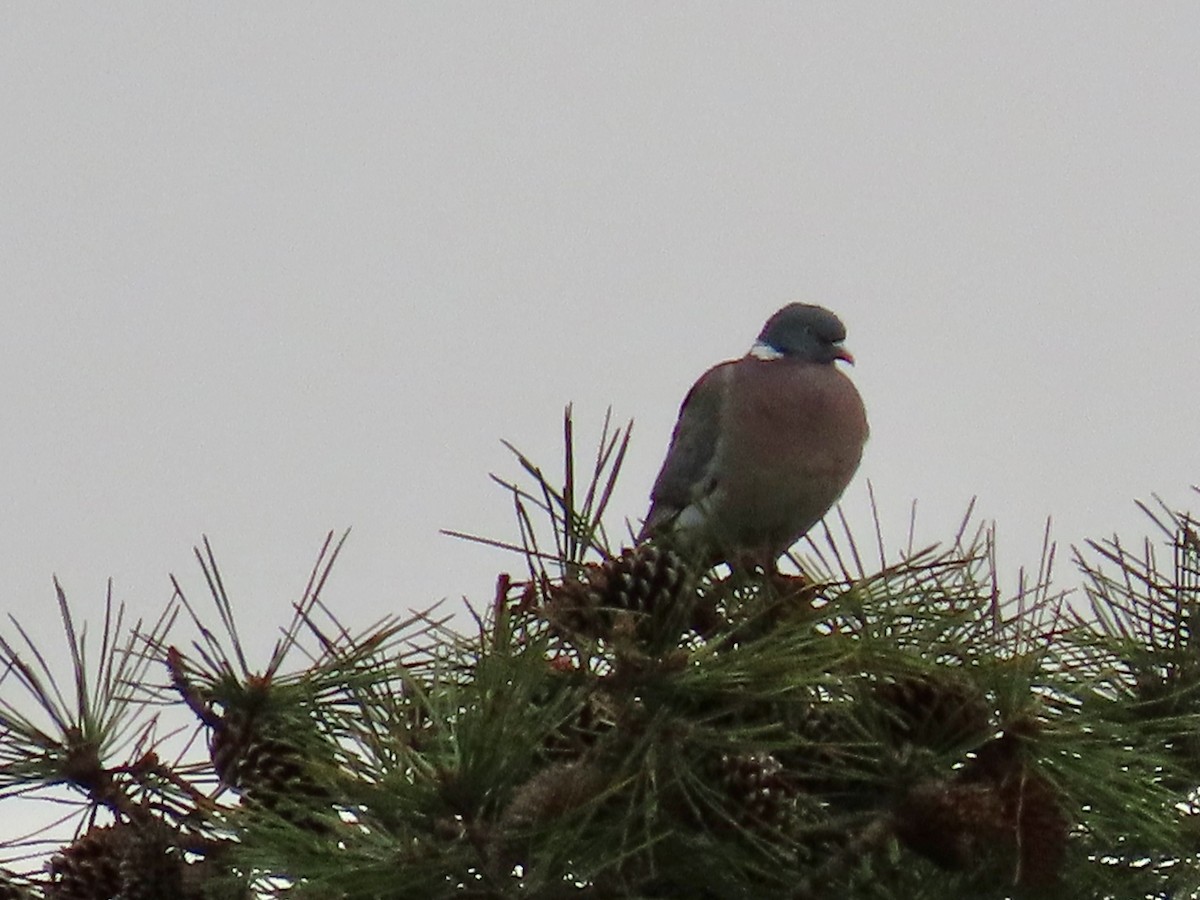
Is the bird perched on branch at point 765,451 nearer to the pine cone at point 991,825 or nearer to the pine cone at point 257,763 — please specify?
the pine cone at point 257,763

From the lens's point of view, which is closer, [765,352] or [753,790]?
[753,790]

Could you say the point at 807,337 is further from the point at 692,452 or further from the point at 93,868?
the point at 93,868

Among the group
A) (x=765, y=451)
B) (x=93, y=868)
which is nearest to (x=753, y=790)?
(x=93, y=868)

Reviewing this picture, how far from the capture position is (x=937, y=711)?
257 centimetres

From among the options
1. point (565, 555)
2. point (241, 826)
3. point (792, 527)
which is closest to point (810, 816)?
point (565, 555)

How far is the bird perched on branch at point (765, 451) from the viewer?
17.6ft

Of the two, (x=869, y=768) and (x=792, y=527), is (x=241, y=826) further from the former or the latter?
(x=792, y=527)

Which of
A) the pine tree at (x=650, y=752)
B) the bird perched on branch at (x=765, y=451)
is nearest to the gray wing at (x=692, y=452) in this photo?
the bird perched on branch at (x=765, y=451)

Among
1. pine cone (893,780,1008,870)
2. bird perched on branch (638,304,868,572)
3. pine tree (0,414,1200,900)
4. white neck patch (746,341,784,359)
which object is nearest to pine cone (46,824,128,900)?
pine tree (0,414,1200,900)

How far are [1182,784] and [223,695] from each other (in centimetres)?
140

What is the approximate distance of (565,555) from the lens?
2600 mm

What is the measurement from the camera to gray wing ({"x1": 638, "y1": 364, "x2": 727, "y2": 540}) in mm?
5449

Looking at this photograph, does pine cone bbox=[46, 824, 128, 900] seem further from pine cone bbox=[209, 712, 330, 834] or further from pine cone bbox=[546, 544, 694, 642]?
pine cone bbox=[546, 544, 694, 642]

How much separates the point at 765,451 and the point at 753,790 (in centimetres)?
305
